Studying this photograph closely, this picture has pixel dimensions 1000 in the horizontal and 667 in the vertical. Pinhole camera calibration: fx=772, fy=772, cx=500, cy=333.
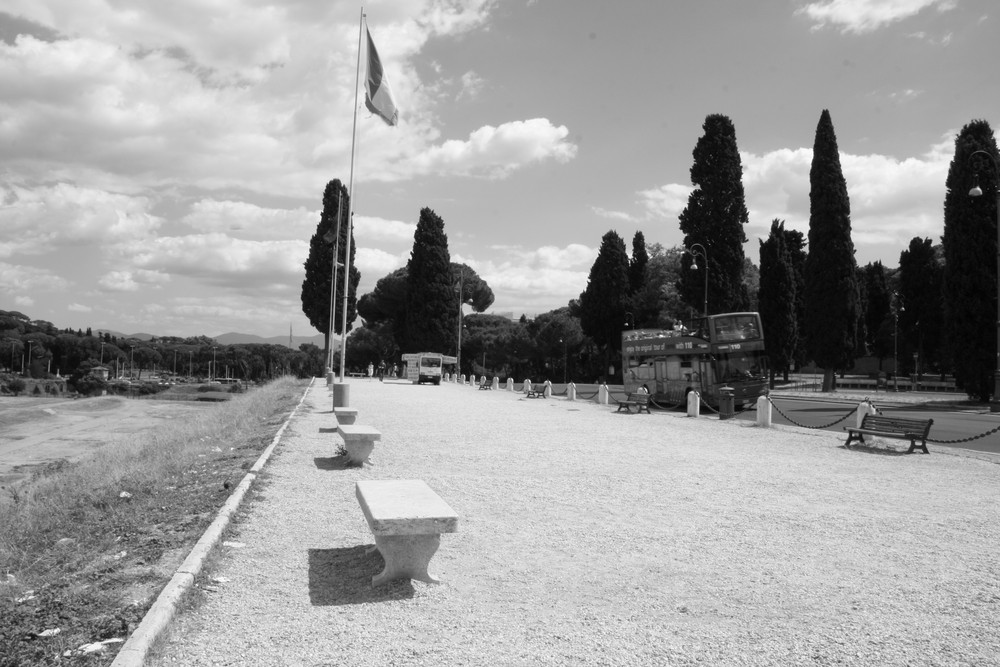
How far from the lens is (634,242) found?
73.4 meters

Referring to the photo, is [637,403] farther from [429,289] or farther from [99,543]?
[429,289]

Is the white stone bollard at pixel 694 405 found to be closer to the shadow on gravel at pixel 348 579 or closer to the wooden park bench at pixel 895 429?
the wooden park bench at pixel 895 429

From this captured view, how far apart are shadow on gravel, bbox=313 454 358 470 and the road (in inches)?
457

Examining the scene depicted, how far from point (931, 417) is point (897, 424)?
11176 millimetres

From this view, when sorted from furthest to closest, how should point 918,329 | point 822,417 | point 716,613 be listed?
1. point 918,329
2. point 822,417
3. point 716,613

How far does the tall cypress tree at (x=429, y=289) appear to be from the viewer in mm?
64062

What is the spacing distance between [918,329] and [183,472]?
66.5 metres

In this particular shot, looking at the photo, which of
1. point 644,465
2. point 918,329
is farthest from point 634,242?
point 644,465

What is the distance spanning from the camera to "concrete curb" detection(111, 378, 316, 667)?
157 inches

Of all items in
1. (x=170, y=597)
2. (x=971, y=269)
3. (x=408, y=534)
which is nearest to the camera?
(x=170, y=597)

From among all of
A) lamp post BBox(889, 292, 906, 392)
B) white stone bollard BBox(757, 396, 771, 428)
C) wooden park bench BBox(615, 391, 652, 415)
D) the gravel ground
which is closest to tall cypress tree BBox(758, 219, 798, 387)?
lamp post BBox(889, 292, 906, 392)

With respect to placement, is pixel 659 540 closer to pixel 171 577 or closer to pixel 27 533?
pixel 171 577

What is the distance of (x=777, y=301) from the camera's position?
53812 millimetres

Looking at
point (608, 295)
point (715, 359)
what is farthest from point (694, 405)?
point (608, 295)
